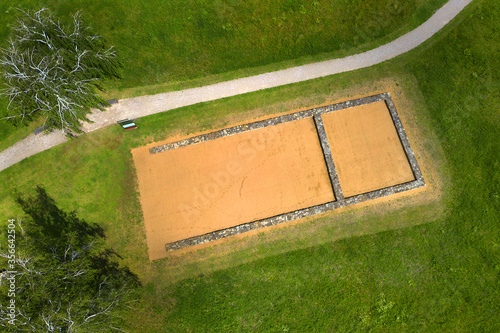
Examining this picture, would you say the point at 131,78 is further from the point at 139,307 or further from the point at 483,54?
the point at 483,54

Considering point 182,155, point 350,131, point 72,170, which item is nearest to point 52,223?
point 72,170

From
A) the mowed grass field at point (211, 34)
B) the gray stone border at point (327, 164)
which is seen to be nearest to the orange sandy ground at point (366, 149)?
the gray stone border at point (327, 164)

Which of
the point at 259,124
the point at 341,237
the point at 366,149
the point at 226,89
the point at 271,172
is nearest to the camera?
the point at 341,237

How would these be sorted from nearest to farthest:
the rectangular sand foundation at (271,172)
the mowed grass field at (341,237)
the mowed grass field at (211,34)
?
the mowed grass field at (341,237)
the rectangular sand foundation at (271,172)
the mowed grass field at (211,34)

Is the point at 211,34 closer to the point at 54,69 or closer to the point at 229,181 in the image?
the point at 54,69

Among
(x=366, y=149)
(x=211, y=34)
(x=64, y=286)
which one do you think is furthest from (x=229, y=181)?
(x=211, y=34)

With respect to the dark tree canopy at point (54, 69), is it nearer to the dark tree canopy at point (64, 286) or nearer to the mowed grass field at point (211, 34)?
the mowed grass field at point (211, 34)
